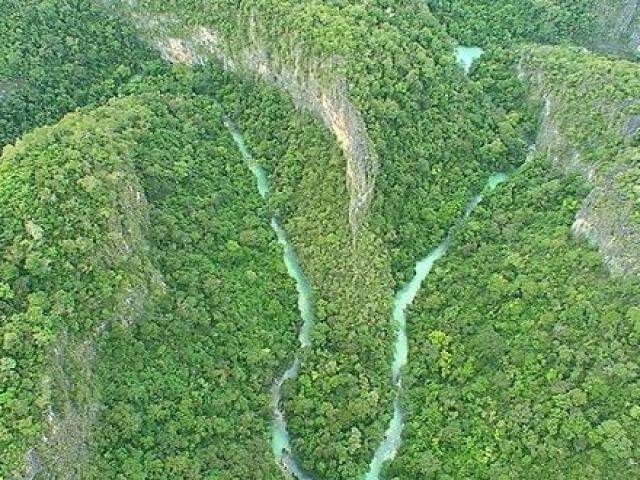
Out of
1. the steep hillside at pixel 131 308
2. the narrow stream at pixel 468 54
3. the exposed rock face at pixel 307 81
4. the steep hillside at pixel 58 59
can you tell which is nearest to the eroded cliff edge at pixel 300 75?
the exposed rock face at pixel 307 81

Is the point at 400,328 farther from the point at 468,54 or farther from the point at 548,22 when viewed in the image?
the point at 548,22

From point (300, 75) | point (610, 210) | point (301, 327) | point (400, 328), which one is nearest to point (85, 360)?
point (301, 327)

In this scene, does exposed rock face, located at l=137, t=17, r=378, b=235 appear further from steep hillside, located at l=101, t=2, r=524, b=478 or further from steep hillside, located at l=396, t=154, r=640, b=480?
steep hillside, located at l=396, t=154, r=640, b=480

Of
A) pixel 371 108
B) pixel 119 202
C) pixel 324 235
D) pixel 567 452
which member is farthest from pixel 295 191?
pixel 567 452

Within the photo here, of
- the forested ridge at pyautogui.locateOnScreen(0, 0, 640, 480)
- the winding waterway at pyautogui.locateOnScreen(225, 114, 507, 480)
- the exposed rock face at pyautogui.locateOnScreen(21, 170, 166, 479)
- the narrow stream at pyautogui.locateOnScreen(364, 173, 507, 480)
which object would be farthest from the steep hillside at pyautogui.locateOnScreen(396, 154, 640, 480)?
the exposed rock face at pyautogui.locateOnScreen(21, 170, 166, 479)

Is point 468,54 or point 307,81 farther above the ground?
point 468,54

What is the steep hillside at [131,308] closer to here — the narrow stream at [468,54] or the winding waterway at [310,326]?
the winding waterway at [310,326]
